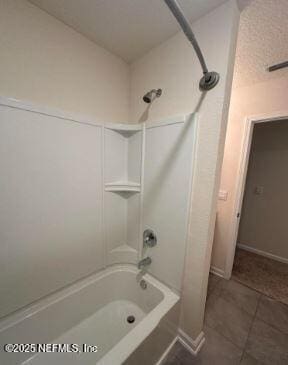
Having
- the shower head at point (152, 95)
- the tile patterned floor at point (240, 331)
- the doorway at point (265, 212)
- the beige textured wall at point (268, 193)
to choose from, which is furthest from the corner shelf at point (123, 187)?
the beige textured wall at point (268, 193)

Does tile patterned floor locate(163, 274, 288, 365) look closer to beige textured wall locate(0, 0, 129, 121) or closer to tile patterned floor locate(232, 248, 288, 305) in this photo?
tile patterned floor locate(232, 248, 288, 305)

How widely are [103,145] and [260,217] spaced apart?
9.33 feet

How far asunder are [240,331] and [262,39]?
239 centimetres

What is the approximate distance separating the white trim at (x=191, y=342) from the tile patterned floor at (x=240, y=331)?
26 millimetres

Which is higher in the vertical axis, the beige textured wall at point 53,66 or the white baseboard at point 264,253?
the beige textured wall at point 53,66

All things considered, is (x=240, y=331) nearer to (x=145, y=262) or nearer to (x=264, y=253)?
(x=145, y=262)

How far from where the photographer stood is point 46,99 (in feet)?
3.62

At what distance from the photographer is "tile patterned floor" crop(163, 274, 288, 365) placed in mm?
1178

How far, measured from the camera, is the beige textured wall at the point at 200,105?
0.96 m

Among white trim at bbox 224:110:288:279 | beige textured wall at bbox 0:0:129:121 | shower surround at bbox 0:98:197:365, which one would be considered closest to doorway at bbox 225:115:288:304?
white trim at bbox 224:110:288:279

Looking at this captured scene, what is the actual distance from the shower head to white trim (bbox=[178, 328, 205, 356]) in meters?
1.95

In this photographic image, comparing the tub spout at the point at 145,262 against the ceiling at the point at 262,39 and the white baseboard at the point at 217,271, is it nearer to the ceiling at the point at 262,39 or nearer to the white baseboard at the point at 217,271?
the white baseboard at the point at 217,271

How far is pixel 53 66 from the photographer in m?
1.11

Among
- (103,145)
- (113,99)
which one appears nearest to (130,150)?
(103,145)
